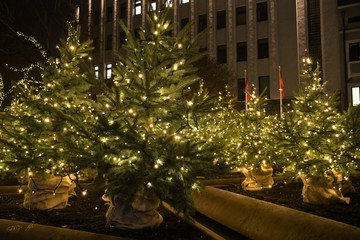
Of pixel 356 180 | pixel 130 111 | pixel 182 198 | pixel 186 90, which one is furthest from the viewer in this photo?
pixel 356 180

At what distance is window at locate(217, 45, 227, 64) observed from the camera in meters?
38.0

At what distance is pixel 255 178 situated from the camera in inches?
487

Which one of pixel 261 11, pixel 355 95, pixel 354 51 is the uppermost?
pixel 261 11

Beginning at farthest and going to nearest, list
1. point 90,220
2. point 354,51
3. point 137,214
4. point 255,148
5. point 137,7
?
1. point 137,7
2. point 354,51
3. point 255,148
4. point 90,220
5. point 137,214

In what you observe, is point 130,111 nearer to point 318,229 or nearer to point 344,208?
point 318,229

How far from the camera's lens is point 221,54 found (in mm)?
38219

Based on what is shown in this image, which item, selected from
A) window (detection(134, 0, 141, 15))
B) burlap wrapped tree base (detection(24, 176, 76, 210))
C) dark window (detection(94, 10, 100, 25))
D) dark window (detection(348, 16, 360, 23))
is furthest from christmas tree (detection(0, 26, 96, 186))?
dark window (detection(94, 10, 100, 25))

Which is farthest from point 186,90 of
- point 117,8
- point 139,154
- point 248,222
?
point 117,8

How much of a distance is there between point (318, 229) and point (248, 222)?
2040mm

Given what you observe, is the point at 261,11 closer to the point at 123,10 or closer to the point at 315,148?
the point at 123,10

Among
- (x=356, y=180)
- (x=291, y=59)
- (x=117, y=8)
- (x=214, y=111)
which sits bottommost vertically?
(x=356, y=180)

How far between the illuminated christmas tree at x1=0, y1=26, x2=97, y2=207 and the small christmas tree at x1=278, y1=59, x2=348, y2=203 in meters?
4.52

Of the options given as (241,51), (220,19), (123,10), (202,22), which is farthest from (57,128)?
(123,10)

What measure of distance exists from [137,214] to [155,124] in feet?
5.41
